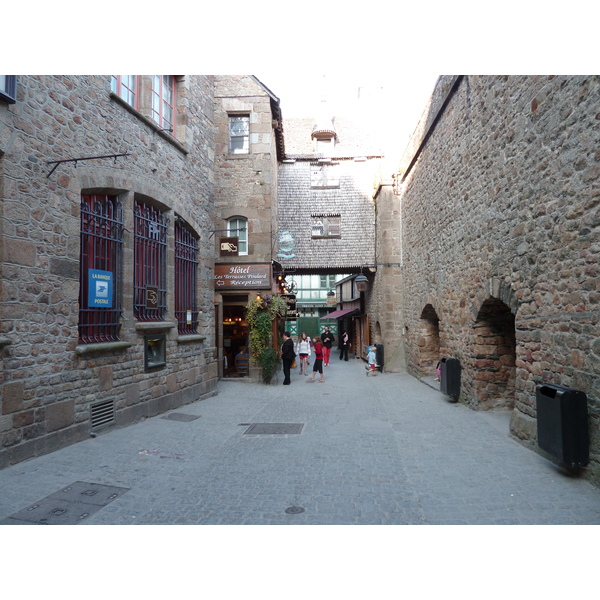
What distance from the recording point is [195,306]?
34.1 ft

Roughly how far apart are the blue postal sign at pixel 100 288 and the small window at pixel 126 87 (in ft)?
9.68

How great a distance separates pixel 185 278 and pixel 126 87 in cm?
387

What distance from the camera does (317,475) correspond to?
4.90 meters

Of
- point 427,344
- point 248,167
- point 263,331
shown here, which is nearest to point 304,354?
point 263,331

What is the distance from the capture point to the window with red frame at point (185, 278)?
9609mm

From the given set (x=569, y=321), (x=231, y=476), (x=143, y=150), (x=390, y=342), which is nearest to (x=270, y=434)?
(x=231, y=476)

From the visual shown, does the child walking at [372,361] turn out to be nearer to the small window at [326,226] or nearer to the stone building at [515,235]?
the stone building at [515,235]

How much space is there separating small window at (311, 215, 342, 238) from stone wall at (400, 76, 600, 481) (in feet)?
22.4

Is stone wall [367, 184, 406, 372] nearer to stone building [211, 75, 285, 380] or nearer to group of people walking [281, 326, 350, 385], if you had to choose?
group of people walking [281, 326, 350, 385]

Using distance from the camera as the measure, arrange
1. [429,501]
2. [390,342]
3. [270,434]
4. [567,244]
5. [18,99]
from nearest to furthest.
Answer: [429,501] < [567,244] < [18,99] < [270,434] < [390,342]

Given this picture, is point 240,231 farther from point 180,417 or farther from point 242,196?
point 180,417

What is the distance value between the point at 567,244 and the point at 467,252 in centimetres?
339

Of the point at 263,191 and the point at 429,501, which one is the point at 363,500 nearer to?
the point at 429,501

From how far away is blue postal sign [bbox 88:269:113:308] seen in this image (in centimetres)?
663
